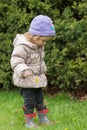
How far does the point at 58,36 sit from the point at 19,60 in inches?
56.4

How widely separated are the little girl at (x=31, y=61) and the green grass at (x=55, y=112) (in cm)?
23

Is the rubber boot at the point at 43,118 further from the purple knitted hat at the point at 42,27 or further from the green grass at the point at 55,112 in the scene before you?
the purple knitted hat at the point at 42,27

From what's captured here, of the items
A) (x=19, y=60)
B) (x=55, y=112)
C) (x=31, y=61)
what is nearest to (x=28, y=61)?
(x=31, y=61)

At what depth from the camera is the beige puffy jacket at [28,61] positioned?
4672mm

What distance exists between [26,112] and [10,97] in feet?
4.88

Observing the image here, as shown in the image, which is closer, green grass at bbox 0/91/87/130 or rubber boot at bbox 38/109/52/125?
green grass at bbox 0/91/87/130

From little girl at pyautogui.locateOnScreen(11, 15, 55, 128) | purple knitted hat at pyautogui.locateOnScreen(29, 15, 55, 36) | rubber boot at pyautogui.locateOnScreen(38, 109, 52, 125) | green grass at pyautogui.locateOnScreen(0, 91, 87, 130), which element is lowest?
green grass at pyautogui.locateOnScreen(0, 91, 87, 130)

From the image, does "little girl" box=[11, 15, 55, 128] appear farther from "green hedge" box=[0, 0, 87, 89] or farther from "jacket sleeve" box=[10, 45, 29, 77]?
"green hedge" box=[0, 0, 87, 89]

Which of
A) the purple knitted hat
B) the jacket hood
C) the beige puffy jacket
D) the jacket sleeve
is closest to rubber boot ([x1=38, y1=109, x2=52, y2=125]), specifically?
the beige puffy jacket

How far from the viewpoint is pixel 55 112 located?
551 cm

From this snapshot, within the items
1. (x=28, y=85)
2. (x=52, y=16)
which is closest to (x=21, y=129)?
(x=28, y=85)

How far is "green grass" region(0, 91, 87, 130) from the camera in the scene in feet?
16.2

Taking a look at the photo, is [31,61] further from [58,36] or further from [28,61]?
[58,36]

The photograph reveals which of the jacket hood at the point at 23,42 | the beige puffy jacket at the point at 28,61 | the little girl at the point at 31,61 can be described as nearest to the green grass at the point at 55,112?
the little girl at the point at 31,61
